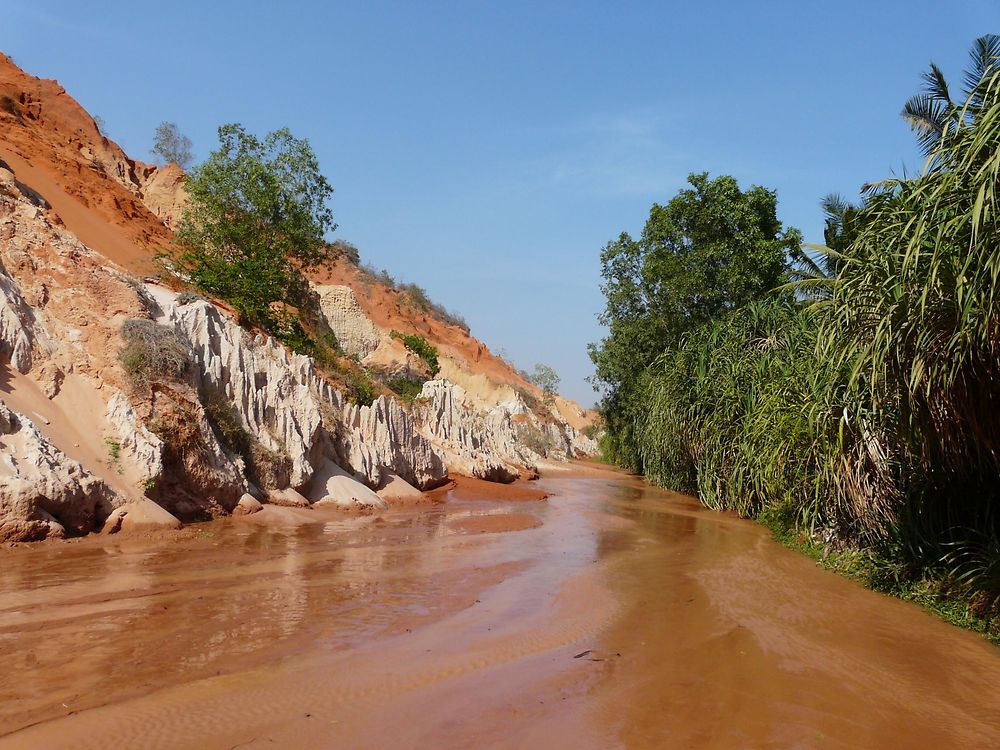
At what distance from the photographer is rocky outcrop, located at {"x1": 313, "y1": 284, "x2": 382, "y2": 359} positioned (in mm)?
40938

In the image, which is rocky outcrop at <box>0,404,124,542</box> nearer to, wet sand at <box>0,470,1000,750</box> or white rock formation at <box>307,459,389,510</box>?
wet sand at <box>0,470,1000,750</box>

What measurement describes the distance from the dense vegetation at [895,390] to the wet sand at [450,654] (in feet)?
3.26

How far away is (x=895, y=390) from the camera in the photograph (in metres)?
7.04

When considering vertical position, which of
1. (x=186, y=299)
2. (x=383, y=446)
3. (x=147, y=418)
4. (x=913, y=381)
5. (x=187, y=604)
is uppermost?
(x=186, y=299)

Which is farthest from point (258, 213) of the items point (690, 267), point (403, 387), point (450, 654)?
point (450, 654)

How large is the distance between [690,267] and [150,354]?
16.6 m

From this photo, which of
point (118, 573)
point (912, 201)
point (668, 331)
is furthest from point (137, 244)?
point (912, 201)

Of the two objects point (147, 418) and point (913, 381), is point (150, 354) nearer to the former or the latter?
point (147, 418)

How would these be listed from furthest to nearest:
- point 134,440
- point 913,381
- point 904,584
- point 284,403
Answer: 1. point 284,403
2. point 134,440
3. point 904,584
4. point 913,381

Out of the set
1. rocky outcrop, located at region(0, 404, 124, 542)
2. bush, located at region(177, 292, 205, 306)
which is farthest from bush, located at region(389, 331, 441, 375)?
rocky outcrop, located at region(0, 404, 124, 542)

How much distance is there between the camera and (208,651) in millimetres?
5094

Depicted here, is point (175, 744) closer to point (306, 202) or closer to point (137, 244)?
point (306, 202)

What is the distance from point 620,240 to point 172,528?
19.3m

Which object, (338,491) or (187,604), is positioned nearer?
(187,604)
